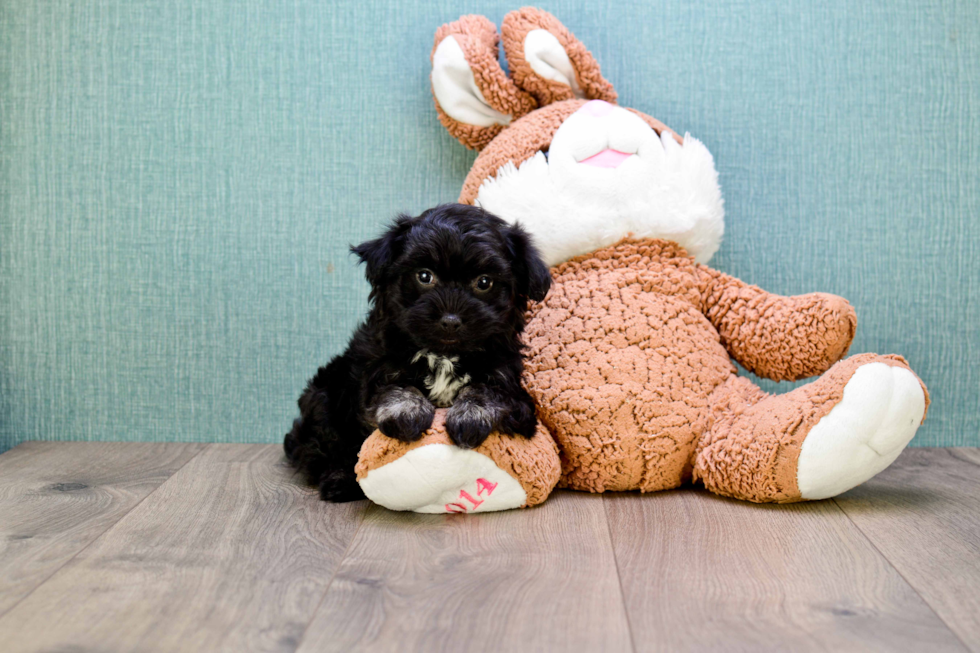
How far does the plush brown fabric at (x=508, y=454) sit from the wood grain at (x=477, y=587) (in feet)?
0.24

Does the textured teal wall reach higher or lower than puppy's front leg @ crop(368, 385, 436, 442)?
higher

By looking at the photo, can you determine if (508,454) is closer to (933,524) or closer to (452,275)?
(452,275)

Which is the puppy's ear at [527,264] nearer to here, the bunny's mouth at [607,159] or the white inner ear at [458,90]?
the bunny's mouth at [607,159]

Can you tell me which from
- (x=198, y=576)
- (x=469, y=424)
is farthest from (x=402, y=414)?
(x=198, y=576)

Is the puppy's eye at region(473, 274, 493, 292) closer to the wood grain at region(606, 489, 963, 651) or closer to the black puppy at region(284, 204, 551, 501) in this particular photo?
the black puppy at region(284, 204, 551, 501)

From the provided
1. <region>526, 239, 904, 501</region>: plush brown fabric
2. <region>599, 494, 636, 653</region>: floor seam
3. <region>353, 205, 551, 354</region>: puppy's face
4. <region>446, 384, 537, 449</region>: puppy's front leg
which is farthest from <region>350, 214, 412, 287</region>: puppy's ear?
<region>599, 494, 636, 653</region>: floor seam

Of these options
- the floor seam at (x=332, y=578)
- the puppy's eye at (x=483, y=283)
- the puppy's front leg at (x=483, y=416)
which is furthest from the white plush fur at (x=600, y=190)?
the floor seam at (x=332, y=578)

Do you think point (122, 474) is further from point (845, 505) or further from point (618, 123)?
point (845, 505)

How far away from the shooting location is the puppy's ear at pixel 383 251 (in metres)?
1.63

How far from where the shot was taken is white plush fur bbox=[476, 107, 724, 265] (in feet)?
6.15

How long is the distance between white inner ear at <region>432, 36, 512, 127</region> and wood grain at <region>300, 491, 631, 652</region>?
1.10m

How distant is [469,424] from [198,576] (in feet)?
1.90

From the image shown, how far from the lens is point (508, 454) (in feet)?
5.37

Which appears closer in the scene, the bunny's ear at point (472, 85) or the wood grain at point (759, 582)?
the wood grain at point (759, 582)
